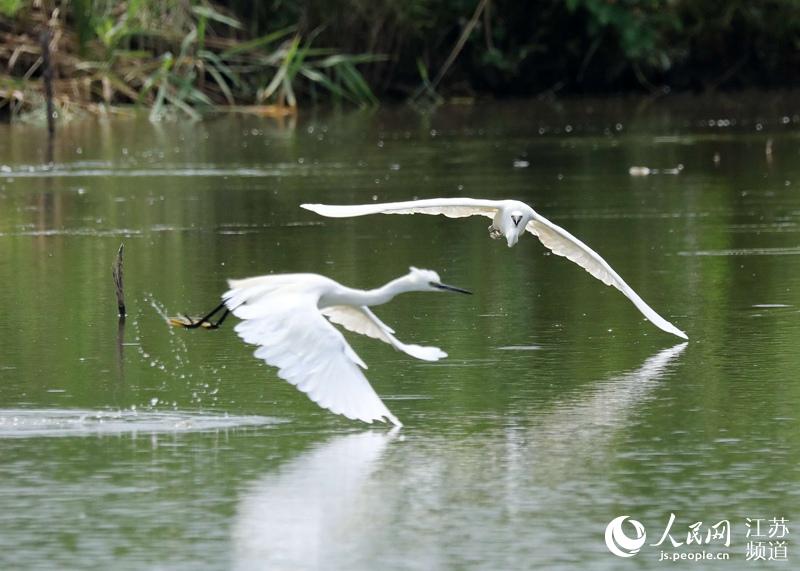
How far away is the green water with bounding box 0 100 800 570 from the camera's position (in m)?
6.96

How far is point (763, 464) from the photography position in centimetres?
773

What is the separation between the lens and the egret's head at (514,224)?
10.7 metres

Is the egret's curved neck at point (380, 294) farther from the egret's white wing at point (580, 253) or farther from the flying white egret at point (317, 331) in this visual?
the egret's white wing at point (580, 253)

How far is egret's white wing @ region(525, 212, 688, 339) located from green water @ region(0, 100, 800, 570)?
29 cm

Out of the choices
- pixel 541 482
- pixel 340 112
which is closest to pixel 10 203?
pixel 541 482

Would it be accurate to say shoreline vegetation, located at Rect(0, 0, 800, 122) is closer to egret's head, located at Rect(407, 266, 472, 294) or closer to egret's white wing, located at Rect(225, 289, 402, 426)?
egret's head, located at Rect(407, 266, 472, 294)

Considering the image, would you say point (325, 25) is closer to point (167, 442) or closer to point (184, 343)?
point (184, 343)

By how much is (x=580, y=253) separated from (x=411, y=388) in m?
1.97

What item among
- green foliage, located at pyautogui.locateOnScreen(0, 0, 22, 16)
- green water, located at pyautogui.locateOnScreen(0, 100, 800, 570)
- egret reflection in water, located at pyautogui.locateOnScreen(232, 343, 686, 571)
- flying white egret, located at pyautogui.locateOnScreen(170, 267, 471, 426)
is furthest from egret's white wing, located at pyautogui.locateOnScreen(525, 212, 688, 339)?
green foliage, located at pyautogui.locateOnScreen(0, 0, 22, 16)

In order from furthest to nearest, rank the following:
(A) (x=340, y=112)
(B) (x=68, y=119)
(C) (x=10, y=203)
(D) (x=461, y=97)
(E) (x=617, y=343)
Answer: (D) (x=461, y=97), (A) (x=340, y=112), (B) (x=68, y=119), (C) (x=10, y=203), (E) (x=617, y=343)

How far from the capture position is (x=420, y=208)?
1080cm

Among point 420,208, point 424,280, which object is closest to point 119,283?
point 420,208

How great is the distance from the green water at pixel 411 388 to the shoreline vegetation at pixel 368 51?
38.7 feet

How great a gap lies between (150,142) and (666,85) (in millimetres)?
14794
